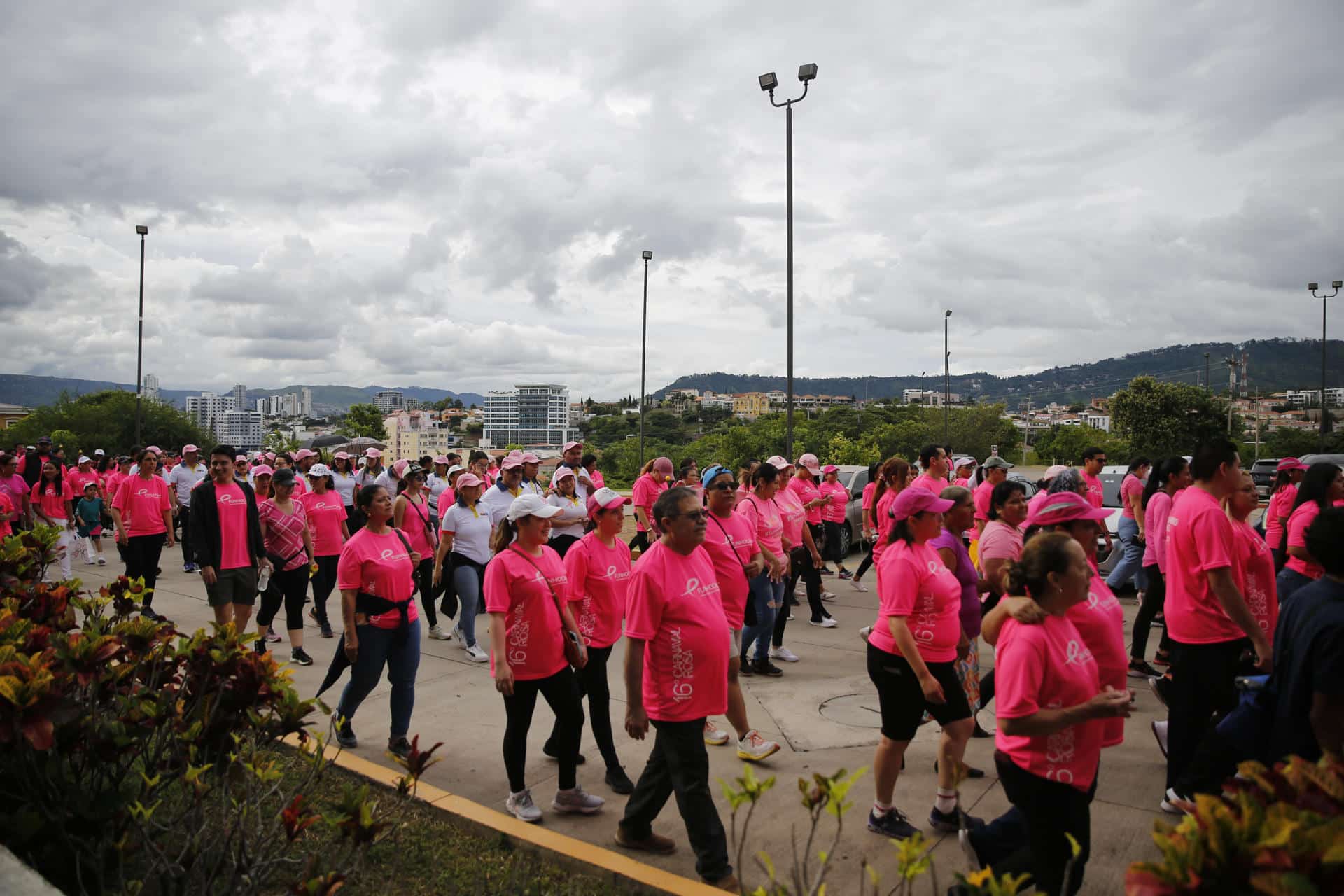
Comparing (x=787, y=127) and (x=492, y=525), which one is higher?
(x=787, y=127)

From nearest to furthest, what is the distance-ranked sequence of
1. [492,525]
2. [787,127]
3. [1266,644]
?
[1266,644]
[492,525]
[787,127]

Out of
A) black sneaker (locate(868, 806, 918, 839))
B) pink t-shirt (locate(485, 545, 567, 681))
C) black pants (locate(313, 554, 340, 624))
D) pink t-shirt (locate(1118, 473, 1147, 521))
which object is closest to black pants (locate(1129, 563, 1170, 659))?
pink t-shirt (locate(1118, 473, 1147, 521))

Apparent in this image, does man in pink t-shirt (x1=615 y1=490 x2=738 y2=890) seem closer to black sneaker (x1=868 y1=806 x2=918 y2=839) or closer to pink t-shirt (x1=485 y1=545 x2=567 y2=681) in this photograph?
pink t-shirt (x1=485 y1=545 x2=567 y2=681)

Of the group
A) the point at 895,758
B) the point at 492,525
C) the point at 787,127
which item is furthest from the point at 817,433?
the point at 895,758

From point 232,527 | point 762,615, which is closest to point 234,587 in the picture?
point 232,527

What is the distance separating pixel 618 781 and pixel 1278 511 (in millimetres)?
6262

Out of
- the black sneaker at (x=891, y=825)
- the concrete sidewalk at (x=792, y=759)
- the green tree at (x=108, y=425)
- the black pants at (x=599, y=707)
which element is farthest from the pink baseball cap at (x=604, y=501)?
the green tree at (x=108, y=425)

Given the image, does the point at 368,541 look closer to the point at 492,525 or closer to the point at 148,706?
the point at 148,706

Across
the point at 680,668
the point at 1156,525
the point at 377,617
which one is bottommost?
the point at 377,617

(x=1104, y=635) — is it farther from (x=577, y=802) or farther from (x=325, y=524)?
(x=325, y=524)

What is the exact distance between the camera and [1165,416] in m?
55.9

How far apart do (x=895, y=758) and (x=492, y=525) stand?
5.19 metres

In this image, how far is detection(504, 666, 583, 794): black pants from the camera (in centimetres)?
437

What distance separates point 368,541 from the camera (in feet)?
17.3
